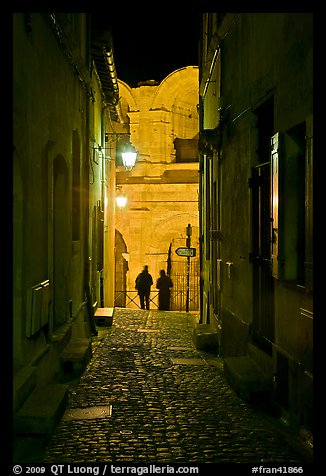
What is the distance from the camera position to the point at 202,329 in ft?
41.8

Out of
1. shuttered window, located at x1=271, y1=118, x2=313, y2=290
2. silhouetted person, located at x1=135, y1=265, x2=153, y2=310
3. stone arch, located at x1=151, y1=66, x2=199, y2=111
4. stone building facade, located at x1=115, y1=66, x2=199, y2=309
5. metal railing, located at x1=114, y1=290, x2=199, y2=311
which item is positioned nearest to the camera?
shuttered window, located at x1=271, y1=118, x2=313, y2=290

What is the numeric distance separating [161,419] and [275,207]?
2873 mm

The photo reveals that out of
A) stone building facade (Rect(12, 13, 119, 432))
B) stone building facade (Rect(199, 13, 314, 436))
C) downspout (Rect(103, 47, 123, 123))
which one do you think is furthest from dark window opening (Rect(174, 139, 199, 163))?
stone building facade (Rect(12, 13, 119, 432))

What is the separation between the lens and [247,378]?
7.32 meters

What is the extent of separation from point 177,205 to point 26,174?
19.5 m

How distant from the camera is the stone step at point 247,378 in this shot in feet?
23.1

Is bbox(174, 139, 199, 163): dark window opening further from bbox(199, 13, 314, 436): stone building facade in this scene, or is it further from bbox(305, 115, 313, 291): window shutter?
bbox(305, 115, 313, 291): window shutter

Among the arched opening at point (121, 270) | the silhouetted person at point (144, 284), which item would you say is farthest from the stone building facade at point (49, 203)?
the arched opening at point (121, 270)

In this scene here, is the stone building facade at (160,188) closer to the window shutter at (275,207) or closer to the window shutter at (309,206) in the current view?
the window shutter at (275,207)

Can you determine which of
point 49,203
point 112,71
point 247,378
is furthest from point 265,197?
point 112,71

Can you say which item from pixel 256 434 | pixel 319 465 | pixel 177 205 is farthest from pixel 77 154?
pixel 177 205

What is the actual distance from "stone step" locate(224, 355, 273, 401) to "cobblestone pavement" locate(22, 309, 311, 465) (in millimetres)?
166

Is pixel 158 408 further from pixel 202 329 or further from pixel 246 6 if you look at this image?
pixel 202 329

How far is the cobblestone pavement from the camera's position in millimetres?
5383
